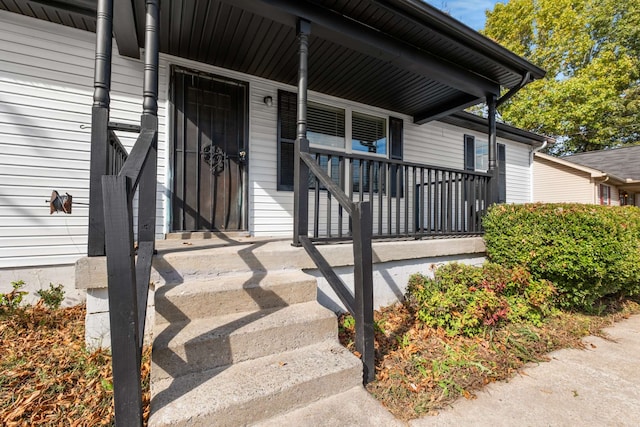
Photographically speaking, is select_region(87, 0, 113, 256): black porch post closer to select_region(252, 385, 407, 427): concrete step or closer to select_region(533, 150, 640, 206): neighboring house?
select_region(252, 385, 407, 427): concrete step

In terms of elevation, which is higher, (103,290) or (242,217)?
(242,217)

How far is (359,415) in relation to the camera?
1.48 m

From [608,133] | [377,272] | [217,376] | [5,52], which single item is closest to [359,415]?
[217,376]

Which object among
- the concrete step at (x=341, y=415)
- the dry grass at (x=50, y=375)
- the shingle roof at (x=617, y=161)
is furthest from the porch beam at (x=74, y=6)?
the shingle roof at (x=617, y=161)

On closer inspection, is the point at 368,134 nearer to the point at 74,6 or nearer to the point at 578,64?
the point at 74,6

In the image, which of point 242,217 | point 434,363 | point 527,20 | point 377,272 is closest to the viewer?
point 434,363

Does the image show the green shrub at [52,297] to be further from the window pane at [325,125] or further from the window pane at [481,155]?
the window pane at [481,155]

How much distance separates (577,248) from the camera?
2.94 metres

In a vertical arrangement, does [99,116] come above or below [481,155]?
below

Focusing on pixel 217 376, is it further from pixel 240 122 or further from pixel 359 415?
pixel 240 122

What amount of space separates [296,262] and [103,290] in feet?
4.81

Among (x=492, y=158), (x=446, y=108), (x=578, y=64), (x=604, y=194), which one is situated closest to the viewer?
(x=492, y=158)

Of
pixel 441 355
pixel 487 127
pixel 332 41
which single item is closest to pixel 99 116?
pixel 332 41

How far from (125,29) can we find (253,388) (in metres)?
3.53
